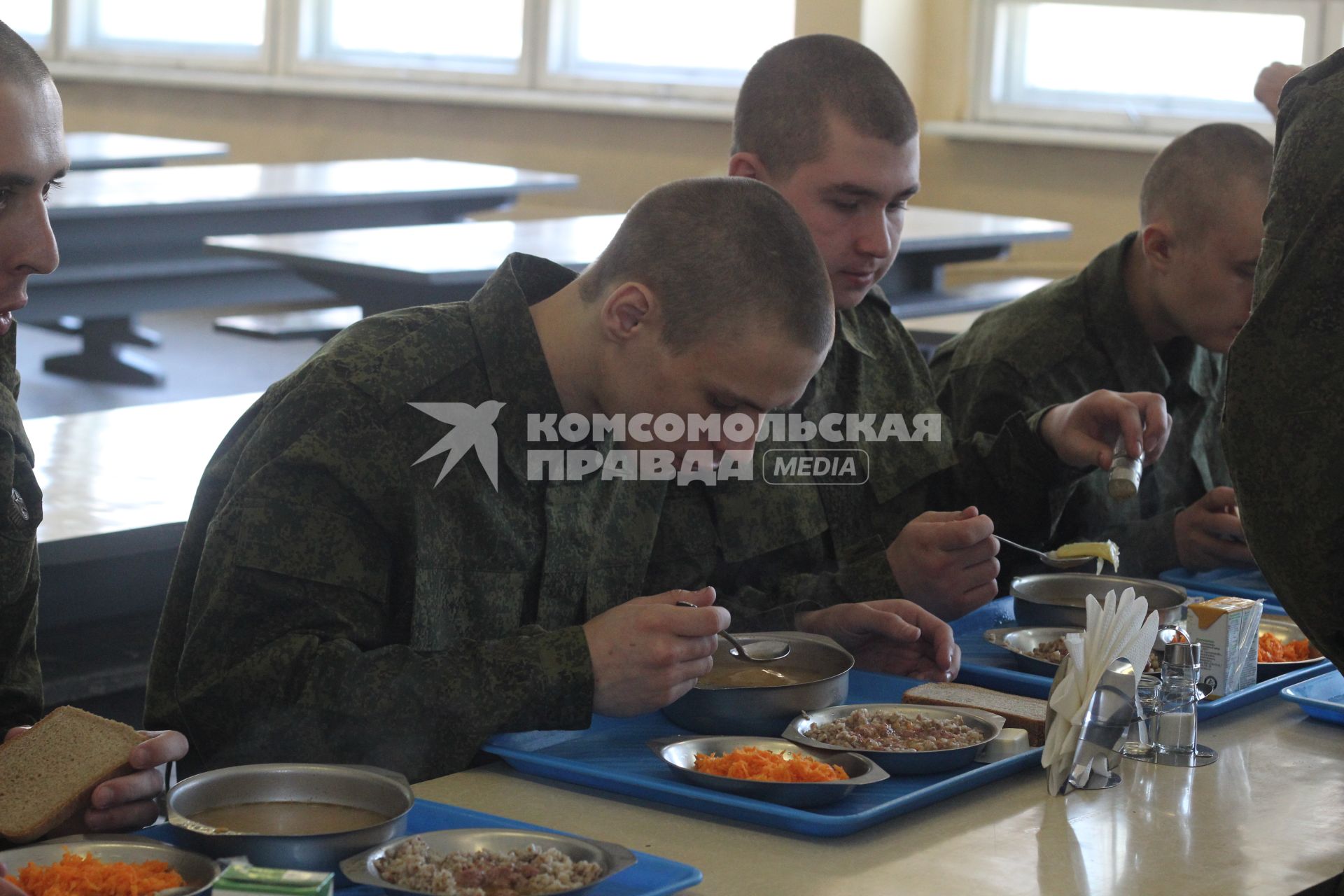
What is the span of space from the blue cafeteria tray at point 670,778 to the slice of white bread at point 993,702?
0.04m

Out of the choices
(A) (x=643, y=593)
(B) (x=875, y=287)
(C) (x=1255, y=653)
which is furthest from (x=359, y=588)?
(B) (x=875, y=287)

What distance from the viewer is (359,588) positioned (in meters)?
1.63

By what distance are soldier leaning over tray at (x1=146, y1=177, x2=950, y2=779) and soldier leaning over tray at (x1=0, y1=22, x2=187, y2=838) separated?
141 mm

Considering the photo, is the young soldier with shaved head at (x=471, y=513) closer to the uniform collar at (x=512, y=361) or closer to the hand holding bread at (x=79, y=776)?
the uniform collar at (x=512, y=361)

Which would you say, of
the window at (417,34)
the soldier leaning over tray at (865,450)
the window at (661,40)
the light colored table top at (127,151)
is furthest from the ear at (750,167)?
the window at (417,34)

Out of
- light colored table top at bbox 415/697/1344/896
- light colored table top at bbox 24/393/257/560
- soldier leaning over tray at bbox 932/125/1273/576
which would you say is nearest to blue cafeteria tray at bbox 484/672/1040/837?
light colored table top at bbox 415/697/1344/896

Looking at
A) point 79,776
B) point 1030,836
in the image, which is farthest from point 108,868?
point 1030,836

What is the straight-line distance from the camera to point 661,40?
24.8 feet

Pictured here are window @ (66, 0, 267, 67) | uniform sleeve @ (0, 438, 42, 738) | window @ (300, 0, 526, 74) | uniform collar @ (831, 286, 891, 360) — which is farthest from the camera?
window @ (66, 0, 267, 67)

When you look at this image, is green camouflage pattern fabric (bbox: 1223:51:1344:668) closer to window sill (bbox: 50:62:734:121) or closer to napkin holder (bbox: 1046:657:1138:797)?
napkin holder (bbox: 1046:657:1138:797)

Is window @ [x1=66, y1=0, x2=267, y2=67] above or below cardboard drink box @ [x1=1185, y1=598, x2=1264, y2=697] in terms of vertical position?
above

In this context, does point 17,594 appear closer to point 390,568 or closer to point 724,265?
point 390,568

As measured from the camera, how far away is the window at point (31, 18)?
9680mm

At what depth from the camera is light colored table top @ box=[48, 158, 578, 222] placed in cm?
510
